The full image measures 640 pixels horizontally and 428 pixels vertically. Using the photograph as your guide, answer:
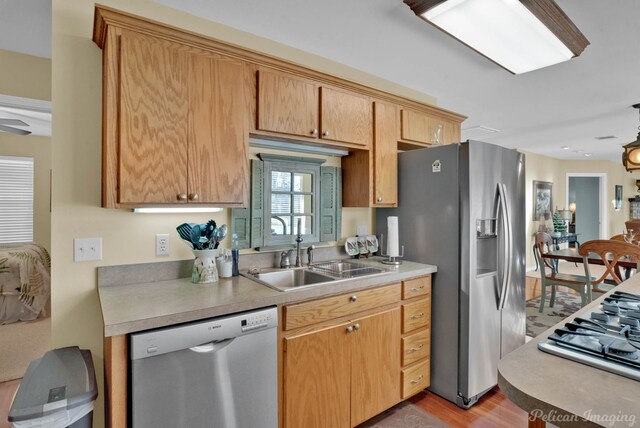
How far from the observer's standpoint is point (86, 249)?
68.7 inches

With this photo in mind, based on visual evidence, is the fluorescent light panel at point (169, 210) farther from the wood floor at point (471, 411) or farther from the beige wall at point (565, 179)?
the beige wall at point (565, 179)

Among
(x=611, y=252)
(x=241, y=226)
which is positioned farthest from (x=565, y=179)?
(x=241, y=226)

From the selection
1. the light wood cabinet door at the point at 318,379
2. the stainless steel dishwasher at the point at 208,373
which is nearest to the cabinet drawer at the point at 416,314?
the light wood cabinet door at the point at 318,379

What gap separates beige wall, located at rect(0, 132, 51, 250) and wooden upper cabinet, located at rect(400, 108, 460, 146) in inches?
212

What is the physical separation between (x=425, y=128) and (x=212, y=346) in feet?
8.23

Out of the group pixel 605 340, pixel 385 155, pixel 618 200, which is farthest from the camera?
pixel 618 200

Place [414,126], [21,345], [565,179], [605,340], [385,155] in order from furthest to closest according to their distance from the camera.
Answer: [565,179], [21,345], [414,126], [385,155], [605,340]

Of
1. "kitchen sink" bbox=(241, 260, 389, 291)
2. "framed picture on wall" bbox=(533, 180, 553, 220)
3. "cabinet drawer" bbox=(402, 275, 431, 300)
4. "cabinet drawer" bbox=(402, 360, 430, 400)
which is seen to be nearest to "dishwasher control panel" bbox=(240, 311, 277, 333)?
"kitchen sink" bbox=(241, 260, 389, 291)

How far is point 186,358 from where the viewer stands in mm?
1385

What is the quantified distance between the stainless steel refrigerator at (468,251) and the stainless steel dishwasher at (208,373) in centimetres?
138

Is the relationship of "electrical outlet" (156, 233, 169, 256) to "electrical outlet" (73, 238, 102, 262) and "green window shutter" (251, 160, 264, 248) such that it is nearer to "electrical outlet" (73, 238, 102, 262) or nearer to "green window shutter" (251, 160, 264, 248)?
"electrical outlet" (73, 238, 102, 262)

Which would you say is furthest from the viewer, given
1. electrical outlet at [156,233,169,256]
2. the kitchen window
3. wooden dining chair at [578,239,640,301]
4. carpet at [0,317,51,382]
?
wooden dining chair at [578,239,640,301]

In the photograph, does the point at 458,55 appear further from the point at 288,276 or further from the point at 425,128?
the point at 288,276

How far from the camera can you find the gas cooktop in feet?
2.86
